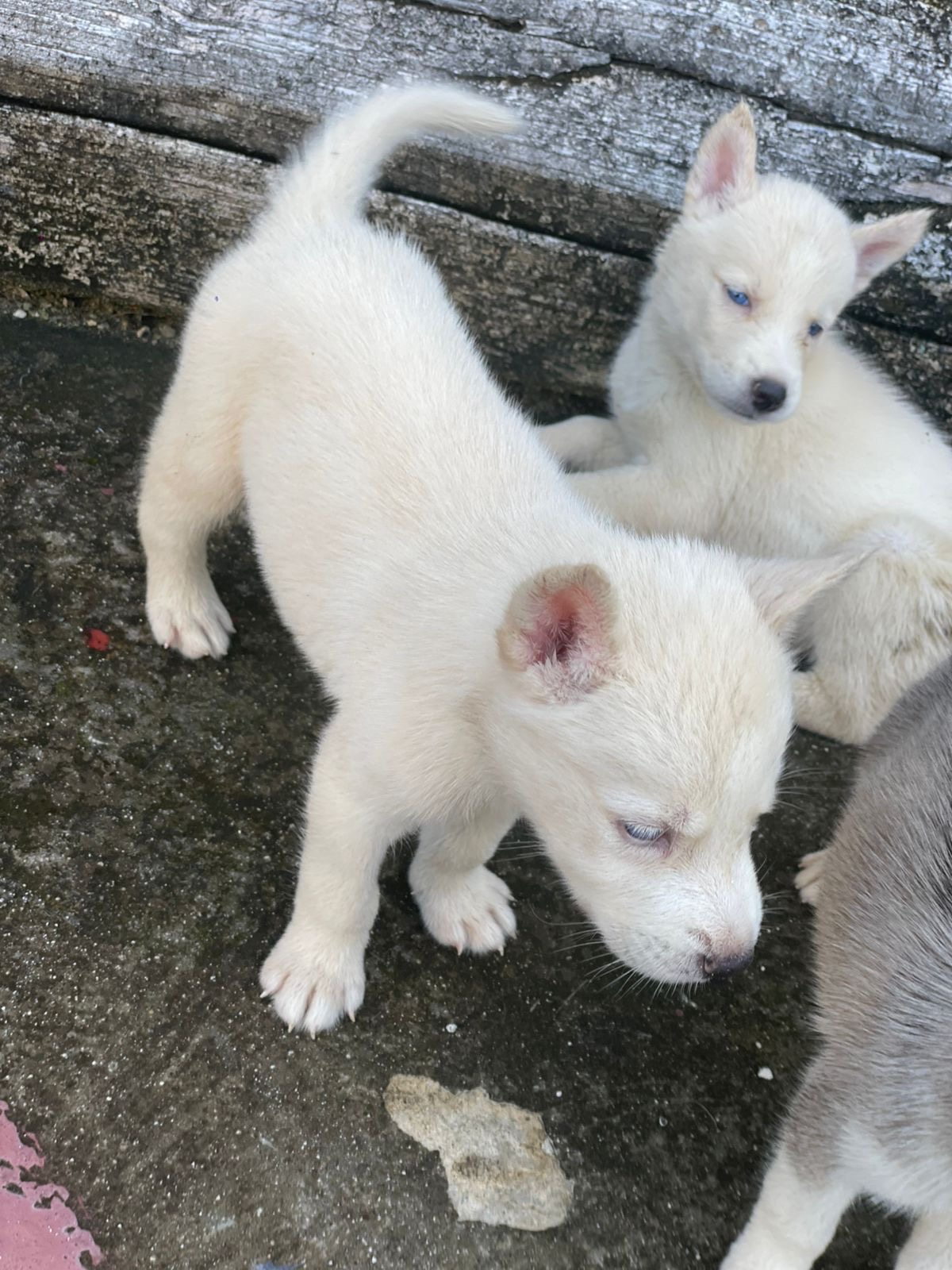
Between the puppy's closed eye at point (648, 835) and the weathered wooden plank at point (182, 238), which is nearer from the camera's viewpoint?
the puppy's closed eye at point (648, 835)

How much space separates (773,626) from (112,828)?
1.66 meters

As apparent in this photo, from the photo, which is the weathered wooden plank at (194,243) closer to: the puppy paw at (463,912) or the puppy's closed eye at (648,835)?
the puppy paw at (463,912)

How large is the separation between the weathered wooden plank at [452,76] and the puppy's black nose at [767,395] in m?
0.98

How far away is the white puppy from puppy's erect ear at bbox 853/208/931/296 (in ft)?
4.22

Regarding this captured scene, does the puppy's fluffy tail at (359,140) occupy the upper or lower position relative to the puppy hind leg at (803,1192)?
upper

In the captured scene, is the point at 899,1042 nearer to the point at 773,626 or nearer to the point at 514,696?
the point at 773,626

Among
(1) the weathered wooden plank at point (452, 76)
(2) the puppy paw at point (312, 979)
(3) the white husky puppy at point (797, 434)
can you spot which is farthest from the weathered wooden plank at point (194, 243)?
(2) the puppy paw at point (312, 979)

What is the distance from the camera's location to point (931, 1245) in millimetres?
2145

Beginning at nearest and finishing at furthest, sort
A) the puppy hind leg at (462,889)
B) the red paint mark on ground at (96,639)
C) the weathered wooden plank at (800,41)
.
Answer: the puppy hind leg at (462,889)
the red paint mark on ground at (96,639)
the weathered wooden plank at (800,41)

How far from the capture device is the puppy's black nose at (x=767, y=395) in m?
3.49

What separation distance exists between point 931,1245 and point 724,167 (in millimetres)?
3120

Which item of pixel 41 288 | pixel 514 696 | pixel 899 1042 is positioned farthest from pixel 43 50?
pixel 899 1042

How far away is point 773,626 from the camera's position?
2.24 metres

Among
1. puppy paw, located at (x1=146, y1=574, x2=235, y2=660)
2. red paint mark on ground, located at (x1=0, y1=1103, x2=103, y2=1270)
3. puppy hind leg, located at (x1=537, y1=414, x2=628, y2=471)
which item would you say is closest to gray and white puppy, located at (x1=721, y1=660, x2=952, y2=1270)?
red paint mark on ground, located at (x1=0, y1=1103, x2=103, y2=1270)
